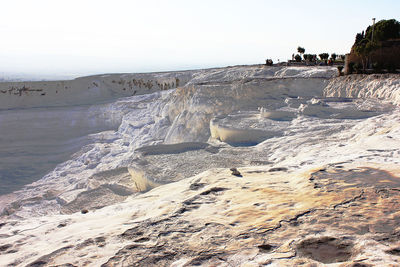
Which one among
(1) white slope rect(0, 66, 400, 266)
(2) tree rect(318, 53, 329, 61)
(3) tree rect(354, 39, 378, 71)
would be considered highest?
(2) tree rect(318, 53, 329, 61)

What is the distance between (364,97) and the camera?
8781 millimetres

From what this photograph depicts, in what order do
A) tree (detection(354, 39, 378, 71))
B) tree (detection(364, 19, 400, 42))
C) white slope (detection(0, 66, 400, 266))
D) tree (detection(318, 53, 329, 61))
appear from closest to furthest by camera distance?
white slope (detection(0, 66, 400, 266)) < tree (detection(354, 39, 378, 71)) < tree (detection(364, 19, 400, 42)) < tree (detection(318, 53, 329, 61))

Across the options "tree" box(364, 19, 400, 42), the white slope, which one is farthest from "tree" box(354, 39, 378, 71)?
"tree" box(364, 19, 400, 42)

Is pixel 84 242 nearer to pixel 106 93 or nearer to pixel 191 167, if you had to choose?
pixel 191 167

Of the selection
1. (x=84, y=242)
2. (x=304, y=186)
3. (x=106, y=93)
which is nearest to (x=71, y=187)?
(x=84, y=242)

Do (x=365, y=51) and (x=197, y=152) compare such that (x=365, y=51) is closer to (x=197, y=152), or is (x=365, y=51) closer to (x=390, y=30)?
(x=390, y=30)

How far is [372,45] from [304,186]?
10.3 metres

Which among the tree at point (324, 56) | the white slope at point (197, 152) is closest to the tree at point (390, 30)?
the tree at point (324, 56)

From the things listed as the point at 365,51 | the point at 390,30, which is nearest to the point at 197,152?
the point at 365,51

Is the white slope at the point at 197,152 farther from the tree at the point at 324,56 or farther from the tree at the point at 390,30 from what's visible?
the tree at the point at 324,56

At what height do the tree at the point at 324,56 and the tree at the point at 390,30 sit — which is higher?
the tree at the point at 390,30

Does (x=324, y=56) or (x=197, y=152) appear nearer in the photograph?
(x=197, y=152)

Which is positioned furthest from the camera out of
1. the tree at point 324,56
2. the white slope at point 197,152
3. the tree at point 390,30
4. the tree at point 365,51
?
the tree at point 324,56

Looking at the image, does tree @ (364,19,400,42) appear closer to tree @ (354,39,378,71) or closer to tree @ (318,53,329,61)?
tree @ (318,53,329,61)
